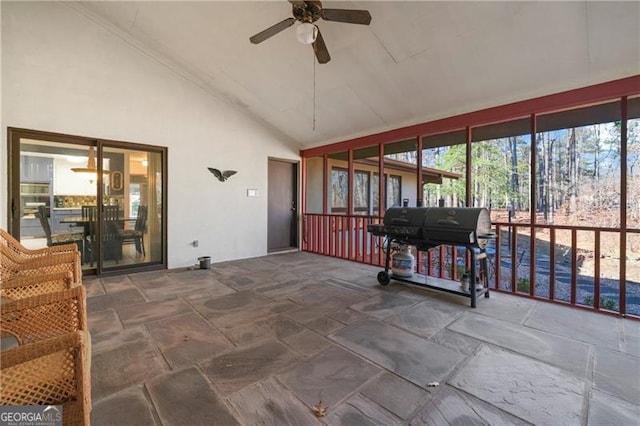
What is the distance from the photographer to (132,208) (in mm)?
4754

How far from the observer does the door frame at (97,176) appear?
144 inches

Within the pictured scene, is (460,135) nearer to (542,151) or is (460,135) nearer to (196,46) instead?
(542,151)

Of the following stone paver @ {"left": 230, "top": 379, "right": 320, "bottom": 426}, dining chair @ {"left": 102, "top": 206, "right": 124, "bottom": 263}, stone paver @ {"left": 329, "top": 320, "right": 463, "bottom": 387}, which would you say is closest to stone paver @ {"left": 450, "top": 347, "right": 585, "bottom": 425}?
stone paver @ {"left": 329, "top": 320, "right": 463, "bottom": 387}

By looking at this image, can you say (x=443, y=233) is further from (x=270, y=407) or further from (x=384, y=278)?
(x=270, y=407)

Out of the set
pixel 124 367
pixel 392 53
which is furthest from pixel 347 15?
pixel 124 367

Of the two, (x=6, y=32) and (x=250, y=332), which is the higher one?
(x=6, y=32)

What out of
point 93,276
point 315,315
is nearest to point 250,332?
point 315,315

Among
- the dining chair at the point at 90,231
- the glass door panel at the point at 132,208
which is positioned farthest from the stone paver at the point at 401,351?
the dining chair at the point at 90,231

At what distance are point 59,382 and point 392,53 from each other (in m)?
4.15

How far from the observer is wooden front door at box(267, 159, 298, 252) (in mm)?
6574

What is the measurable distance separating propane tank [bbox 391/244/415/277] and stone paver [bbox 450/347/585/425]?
1.79 metres

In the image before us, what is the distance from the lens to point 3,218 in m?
3.60

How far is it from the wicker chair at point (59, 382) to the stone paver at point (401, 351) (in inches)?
69.6

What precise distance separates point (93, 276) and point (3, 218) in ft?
4.24
